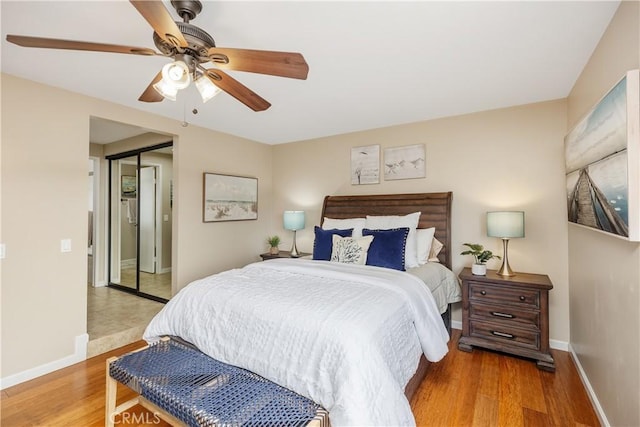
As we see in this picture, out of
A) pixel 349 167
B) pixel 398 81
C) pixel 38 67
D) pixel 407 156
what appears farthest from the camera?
pixel 349 167

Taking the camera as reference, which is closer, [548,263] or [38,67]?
[38,67]

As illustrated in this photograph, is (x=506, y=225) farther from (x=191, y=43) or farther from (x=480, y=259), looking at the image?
(x=191, y=43)

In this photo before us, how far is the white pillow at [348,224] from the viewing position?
11.0 feet

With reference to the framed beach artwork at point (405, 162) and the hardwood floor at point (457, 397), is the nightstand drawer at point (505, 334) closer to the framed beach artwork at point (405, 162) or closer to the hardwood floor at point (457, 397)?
the hardwood floor at point (457, 397)

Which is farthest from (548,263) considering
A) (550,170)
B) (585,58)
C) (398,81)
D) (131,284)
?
(131,284)

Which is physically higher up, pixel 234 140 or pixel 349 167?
pixel 234 140

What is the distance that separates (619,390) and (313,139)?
3.88 metres

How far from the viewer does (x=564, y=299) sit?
279 centimetres

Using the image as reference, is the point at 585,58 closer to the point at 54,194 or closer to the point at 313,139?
the point at 313,139

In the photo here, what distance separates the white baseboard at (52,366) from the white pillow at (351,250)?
2.42m

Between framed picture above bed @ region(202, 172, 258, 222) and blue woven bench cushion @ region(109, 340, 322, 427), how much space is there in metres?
2.20

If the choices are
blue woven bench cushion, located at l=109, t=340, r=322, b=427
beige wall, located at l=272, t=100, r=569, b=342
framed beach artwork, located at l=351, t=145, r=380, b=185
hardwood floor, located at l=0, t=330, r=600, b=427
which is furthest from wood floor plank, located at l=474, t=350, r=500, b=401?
framed beach artwork, located at l=351, t=145, r=380, b=185

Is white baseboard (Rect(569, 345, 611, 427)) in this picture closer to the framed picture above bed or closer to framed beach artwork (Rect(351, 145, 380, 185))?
framed beach artwork (Rect(351, 145, 380, 185))

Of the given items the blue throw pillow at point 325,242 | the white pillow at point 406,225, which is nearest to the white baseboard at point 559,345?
the white pillow at point 406,225
